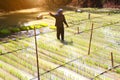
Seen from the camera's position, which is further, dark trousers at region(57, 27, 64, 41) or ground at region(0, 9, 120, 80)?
dark trousers at region(57, 27, 64, 41)

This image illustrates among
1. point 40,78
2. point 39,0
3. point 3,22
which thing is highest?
point 39,0

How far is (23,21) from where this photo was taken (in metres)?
16.3

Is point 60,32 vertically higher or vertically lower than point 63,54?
higher

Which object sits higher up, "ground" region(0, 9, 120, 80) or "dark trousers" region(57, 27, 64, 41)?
"dark trousers" region(57, 27, 64, 41)

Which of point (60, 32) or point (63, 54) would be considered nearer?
point (63, 54)

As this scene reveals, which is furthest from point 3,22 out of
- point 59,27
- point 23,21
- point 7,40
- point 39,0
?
point 39,0

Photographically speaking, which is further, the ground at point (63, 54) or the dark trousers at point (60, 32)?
the dark trousers at point (60, 32)

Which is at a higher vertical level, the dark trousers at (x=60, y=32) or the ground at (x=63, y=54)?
the dark trousers at (x=60, y=32)

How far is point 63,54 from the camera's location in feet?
30.7

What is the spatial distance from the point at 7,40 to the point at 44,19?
18.5ft

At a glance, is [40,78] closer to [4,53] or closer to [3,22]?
Answer: [4,53]

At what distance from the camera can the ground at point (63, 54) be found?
749cm

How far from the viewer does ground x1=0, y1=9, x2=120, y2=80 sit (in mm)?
7488

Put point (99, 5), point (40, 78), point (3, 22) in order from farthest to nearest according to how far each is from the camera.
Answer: point (99, 5)
point (3, 22)
point (40, 78)
